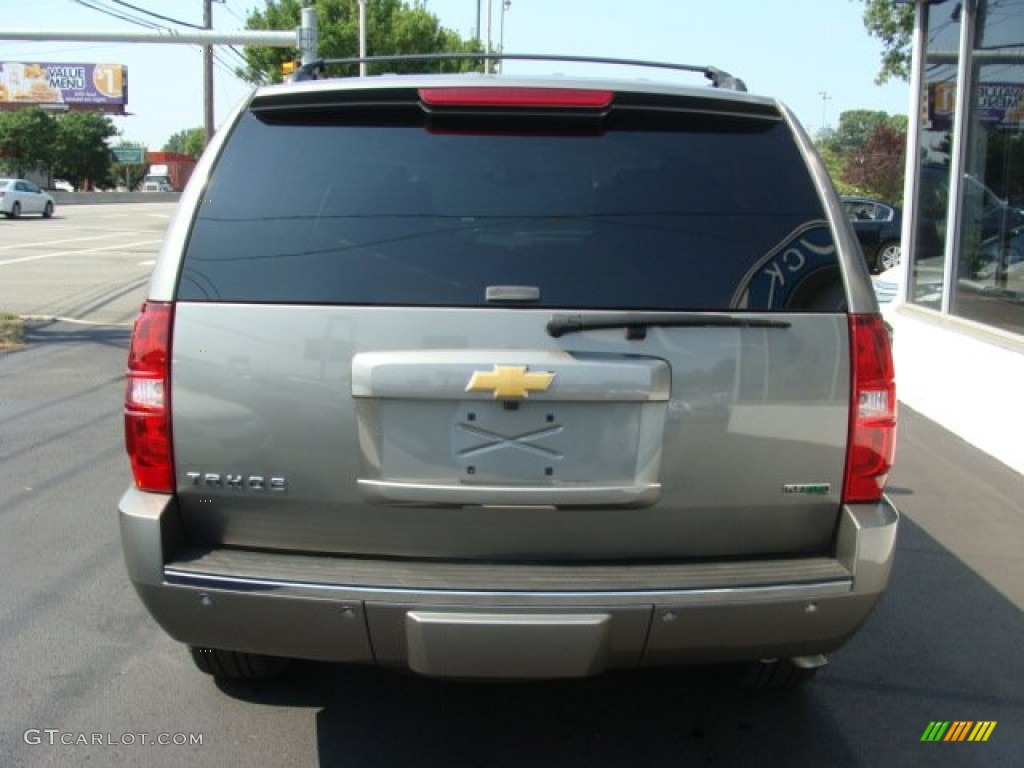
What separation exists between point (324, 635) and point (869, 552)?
1.47 metres

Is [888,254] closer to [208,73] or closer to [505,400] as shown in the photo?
[505,400]

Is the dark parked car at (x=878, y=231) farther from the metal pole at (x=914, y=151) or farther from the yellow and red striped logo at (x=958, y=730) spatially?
the yellow and red striped logo at (x=958, y=730)

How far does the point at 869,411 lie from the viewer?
286cm

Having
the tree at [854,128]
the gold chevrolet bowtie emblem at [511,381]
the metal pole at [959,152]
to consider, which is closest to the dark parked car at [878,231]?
the metal pole at [959,152]

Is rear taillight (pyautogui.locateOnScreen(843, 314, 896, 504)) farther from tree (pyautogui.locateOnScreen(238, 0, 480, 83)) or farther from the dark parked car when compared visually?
tree (pyautogui.locateOnScreen(238, 0, 480, 83))

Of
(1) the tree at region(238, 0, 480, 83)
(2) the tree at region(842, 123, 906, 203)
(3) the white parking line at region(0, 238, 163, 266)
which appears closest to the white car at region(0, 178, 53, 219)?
(1) the tree at region(238, 0, 480, 83)

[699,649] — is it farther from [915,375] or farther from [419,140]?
[915,375]

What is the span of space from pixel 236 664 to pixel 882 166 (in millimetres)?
34792

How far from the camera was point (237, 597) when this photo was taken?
274 cm

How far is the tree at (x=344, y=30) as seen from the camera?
40500 mm

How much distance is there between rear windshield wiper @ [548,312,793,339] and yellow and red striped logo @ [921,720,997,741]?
5.54 feet

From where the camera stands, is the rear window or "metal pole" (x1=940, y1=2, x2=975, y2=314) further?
"metal pole" (x1=940, y1=2, x2=975, y2=314)

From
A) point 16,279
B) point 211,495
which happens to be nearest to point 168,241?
point 211,495

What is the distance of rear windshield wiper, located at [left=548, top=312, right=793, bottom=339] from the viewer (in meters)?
2.71
